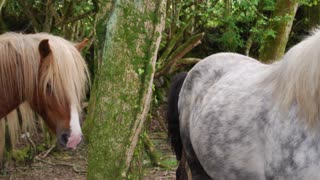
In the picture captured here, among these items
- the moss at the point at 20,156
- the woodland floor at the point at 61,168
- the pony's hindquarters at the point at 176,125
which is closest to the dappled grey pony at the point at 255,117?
the pony's hindquarters at the point at 176,125

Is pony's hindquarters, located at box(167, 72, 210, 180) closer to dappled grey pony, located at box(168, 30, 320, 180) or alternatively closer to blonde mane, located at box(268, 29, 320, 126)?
dappled grey pony, located at box(168, 30, 320, 180)

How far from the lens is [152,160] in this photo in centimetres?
652

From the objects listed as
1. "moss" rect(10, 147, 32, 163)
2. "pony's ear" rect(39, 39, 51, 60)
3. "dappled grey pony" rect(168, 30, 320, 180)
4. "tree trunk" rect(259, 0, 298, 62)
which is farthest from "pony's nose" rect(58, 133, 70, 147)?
"tree trunk" rect(259, 0, 298, 62)

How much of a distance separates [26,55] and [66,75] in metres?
0.33

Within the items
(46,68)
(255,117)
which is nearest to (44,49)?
(46,68)

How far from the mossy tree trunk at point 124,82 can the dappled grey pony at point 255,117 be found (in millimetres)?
589

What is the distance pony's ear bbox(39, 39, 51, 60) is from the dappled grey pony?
3.93 feet

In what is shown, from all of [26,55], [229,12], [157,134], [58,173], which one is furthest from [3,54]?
[157,134]

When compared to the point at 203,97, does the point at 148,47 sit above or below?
above

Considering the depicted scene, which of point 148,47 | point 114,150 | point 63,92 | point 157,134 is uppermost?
point 148,47

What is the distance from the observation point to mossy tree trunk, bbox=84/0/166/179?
349 cm

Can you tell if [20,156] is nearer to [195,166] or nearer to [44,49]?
[195,166]

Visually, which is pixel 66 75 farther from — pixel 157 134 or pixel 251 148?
pixel 157 134

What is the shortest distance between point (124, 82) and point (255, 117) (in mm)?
858
